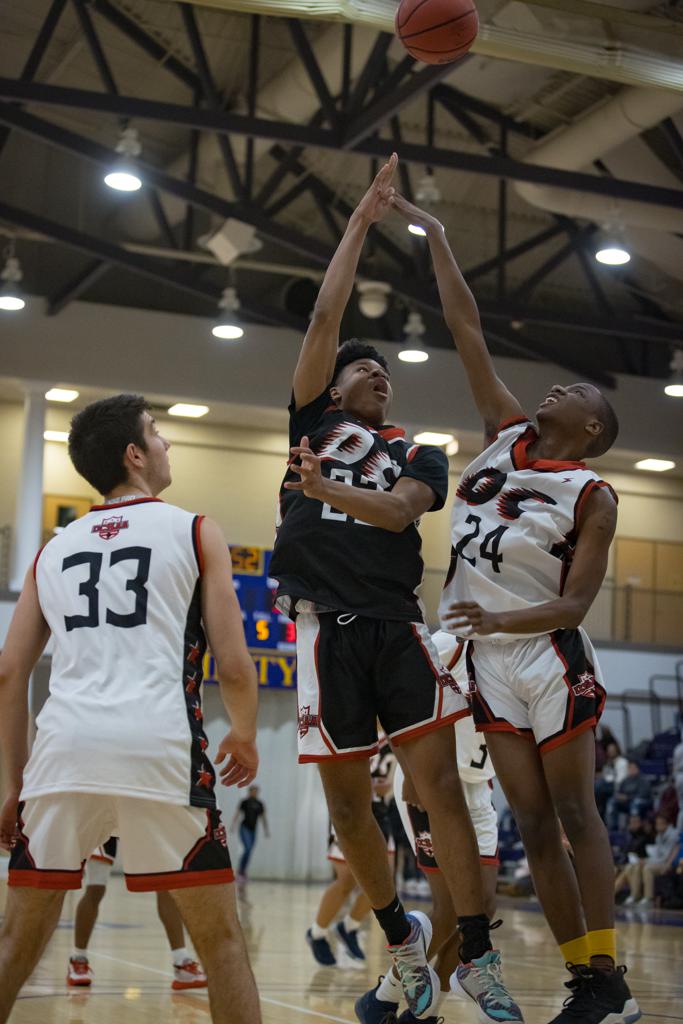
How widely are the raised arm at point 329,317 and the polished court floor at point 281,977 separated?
8.30ft

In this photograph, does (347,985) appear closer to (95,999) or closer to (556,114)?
(95,999)

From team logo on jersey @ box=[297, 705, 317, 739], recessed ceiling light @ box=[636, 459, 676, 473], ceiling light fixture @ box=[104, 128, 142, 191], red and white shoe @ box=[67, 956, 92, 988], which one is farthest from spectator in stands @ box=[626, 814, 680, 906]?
team logo on jersey @ box=[297, 705, 317, 739]

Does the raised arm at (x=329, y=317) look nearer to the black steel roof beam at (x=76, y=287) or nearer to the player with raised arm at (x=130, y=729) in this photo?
the player with raised arm at (x=130, y=729)

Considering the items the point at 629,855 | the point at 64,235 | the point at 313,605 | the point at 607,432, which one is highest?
the point at 64,235

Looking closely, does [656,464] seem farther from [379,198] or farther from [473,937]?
[473,937]

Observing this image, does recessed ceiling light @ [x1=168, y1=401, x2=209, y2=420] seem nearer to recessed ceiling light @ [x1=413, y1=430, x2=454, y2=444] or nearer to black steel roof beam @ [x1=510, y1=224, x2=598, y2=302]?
recessed ceiling light @ [x1=413, y1=430, x2=454, y2=444]

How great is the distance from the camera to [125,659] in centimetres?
348

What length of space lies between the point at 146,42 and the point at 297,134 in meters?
3.77

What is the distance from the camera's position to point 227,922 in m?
3.34

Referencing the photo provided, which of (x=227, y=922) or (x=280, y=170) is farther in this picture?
(x=280, y=170)

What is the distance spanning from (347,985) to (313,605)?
128 inches

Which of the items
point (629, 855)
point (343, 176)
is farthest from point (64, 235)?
point (629, 855)

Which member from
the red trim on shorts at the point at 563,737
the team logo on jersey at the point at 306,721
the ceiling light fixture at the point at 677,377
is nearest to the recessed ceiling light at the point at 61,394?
the ceiling light fixture at the point at 677,377

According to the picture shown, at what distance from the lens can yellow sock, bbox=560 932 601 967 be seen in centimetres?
417
